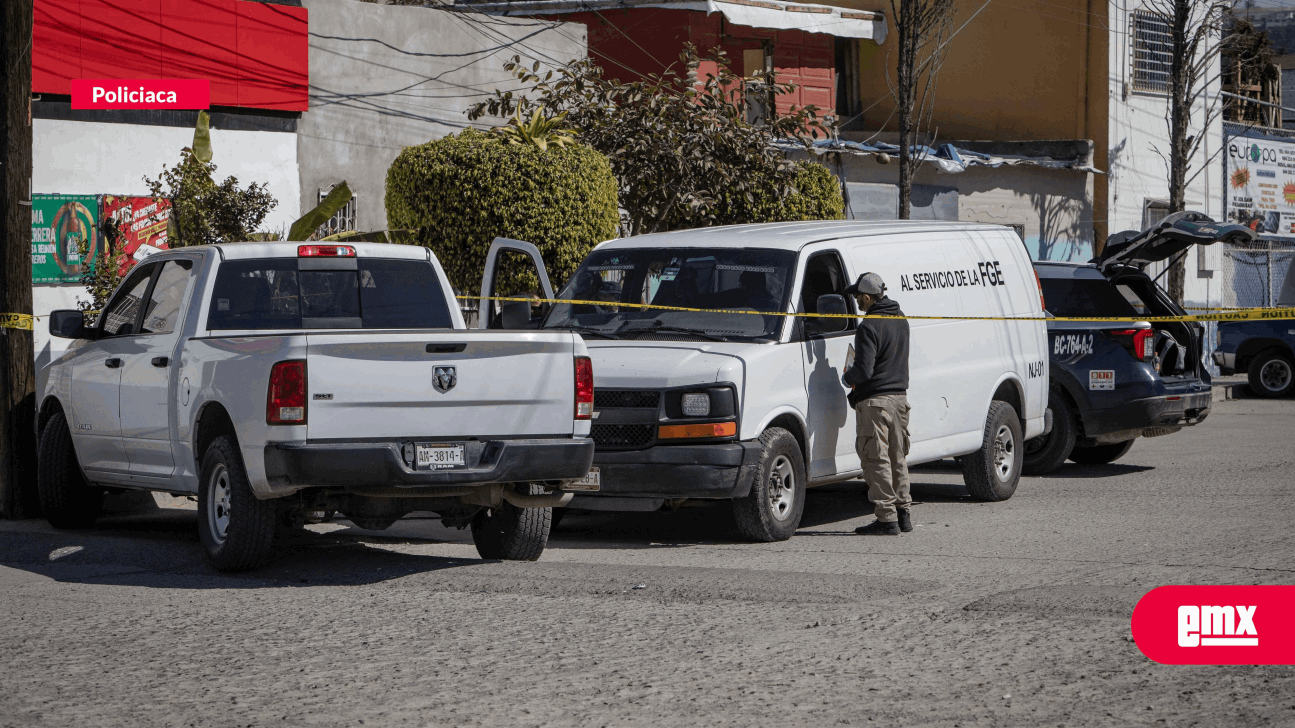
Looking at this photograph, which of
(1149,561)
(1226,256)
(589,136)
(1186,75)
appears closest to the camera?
(1149,561)

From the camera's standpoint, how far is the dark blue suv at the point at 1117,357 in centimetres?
1372

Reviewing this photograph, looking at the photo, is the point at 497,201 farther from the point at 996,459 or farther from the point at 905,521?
the point at 905,521

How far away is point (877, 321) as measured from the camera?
1001 cm

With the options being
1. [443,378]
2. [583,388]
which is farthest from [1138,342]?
[443,378]

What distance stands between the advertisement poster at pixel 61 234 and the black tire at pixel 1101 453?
10.4 m

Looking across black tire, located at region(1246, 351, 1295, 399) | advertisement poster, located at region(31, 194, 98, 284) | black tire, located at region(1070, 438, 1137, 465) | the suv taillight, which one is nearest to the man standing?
the suv taillight

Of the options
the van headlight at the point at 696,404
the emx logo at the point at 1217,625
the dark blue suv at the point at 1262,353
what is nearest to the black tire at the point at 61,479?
the van headlight at the point at 696,404

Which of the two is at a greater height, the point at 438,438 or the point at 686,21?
the point at 686,21

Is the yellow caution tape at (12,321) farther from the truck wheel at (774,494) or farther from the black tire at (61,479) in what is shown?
the truck wheel at (774,494)

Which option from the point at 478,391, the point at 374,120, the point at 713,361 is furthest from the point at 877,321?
the point at 374,120

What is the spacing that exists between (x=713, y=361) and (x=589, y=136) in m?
8.01

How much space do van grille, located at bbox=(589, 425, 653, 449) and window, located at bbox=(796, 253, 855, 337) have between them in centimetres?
149

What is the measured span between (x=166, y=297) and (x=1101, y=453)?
9.53m

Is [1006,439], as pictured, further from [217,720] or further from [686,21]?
[686,21]
